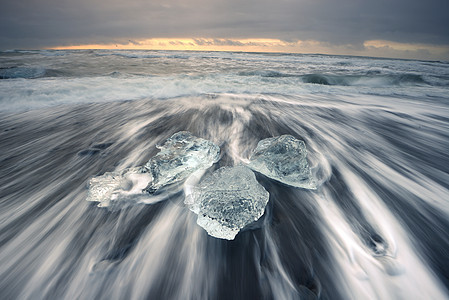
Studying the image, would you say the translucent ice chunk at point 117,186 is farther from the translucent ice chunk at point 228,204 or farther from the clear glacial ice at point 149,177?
the translucent ice chunk at point 228,204

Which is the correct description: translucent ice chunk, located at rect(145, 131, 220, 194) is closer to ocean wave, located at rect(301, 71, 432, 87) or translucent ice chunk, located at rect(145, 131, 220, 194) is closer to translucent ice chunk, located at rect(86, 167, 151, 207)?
translucent ice chunk, located at rect(86, 167, 151, 207)

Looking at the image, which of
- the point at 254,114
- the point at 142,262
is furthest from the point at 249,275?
the point at 254,114

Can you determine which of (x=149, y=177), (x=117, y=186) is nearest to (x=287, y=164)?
(x=149, y=177)

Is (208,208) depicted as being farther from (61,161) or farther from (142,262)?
Answer: (61,161)

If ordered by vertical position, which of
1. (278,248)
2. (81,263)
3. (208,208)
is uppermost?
(208,208)

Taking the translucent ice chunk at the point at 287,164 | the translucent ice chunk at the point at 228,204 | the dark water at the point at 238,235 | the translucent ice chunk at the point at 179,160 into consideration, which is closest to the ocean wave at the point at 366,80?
the dark water at the point at 238,235

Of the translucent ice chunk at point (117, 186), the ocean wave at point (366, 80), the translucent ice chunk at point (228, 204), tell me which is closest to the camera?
the translucent ice chunk at point (228, 204)

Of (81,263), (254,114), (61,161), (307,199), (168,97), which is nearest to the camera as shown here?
(81,263)

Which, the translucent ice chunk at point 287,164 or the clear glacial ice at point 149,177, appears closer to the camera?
the clear glacial ice at point 149,177
